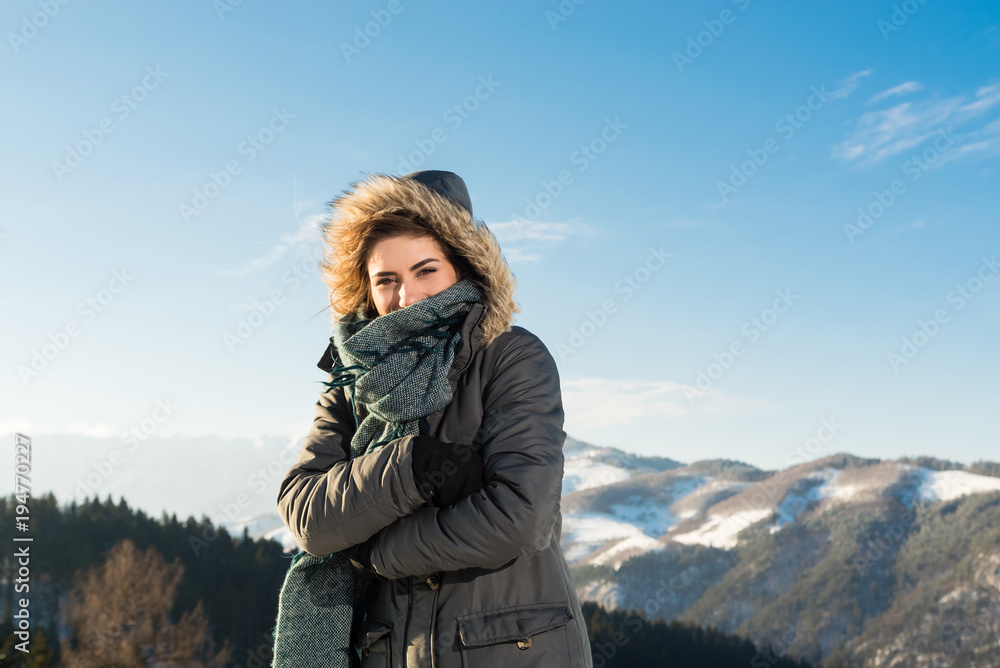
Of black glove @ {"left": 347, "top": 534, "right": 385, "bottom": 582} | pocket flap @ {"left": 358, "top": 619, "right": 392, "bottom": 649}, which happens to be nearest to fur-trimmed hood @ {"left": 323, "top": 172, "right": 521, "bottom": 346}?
black glove @ {"left": 347, "top": 534, "right": 385, "bottom": 582}

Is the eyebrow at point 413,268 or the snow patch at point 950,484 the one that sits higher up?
the snow patch at point 950,484

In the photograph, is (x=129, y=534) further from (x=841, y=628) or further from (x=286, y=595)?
(x=841, y=628)

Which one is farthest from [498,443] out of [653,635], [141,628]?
[653,635]

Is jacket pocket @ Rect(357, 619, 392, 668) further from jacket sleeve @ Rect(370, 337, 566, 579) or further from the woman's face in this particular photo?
the woman's face

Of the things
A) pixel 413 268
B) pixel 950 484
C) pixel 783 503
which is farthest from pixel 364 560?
pixel 783 503

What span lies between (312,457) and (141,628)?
59443 millimetres

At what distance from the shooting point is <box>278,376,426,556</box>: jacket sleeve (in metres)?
2.05

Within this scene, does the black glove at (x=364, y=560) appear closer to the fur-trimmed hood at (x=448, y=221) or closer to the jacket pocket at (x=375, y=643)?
the jacket pocket at (x=375, y=643)

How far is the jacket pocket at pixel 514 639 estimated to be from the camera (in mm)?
2135

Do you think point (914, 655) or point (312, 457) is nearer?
point (312, 457)

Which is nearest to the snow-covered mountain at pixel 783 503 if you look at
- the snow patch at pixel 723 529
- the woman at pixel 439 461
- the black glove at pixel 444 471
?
the snow patch at pixel 723 529

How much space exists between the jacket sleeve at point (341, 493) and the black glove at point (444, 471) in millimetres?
26

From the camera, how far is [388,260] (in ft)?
8.49

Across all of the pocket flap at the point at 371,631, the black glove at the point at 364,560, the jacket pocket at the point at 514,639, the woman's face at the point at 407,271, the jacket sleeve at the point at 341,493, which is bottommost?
the jacket pocket at the point at 514,639
